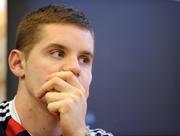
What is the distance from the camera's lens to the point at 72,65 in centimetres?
107

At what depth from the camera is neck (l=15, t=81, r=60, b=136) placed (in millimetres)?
1146

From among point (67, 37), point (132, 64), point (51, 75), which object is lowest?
point (51, 75)

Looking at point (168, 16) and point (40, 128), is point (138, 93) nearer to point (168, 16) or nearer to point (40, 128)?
point (168, 16)

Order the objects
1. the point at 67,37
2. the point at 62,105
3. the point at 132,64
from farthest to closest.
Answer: the point at 132,64 < the point at 67,37 < the point at 62,105

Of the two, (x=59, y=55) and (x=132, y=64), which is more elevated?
(x=132, y=64)

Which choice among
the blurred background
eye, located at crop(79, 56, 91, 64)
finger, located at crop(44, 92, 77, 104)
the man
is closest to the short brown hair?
the man

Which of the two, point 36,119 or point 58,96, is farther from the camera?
point 36,119

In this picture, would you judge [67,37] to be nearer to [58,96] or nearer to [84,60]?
[84,60]

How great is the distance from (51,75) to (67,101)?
105 millimetres

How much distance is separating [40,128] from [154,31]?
54.4 inches

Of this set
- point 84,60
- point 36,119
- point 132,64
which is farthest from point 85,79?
point 132,64

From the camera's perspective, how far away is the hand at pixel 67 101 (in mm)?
1011

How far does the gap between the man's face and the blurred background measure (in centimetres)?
108

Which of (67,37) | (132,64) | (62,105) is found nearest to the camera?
(62,105)
